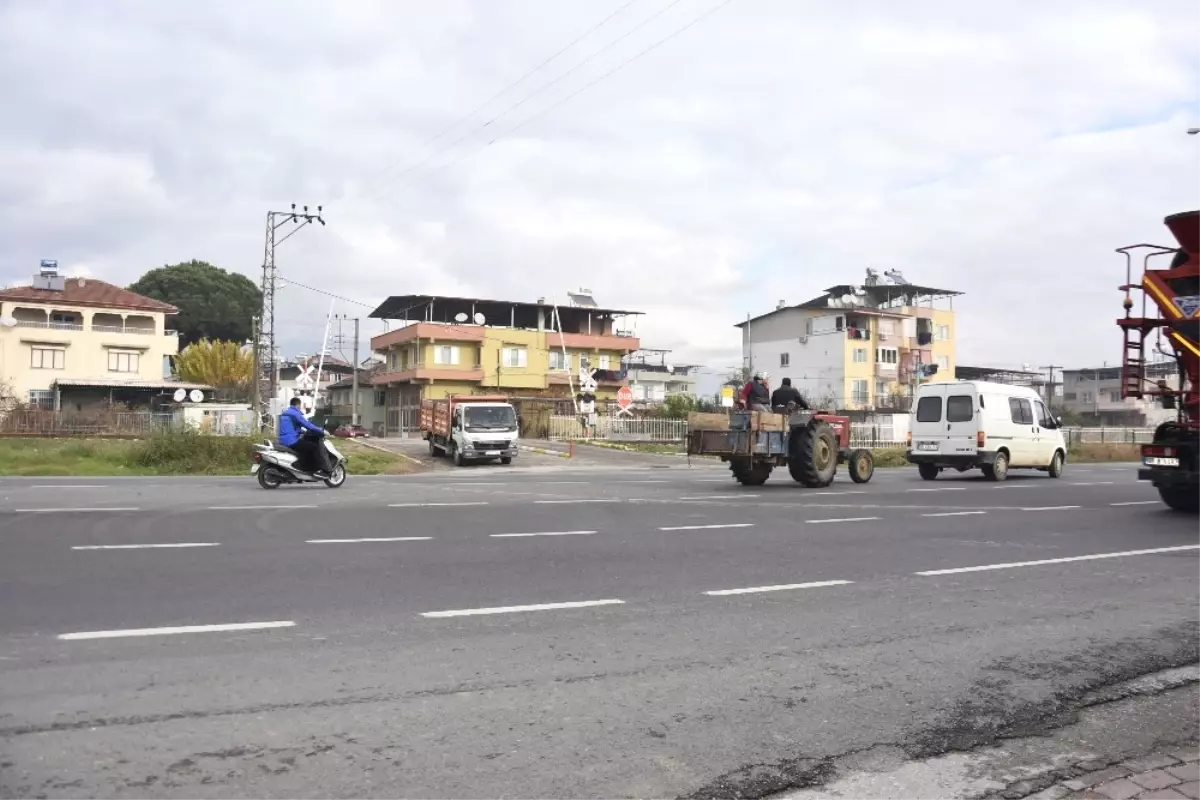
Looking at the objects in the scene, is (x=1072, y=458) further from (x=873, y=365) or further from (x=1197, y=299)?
(x=873, y=365)

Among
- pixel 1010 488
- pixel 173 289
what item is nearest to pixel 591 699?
pixel 1010 488

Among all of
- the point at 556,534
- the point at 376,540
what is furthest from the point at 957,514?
the point at 376,540

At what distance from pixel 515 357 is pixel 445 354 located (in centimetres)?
569

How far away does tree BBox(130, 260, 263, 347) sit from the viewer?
84.8 meters

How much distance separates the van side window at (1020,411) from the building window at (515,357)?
49.6 metres

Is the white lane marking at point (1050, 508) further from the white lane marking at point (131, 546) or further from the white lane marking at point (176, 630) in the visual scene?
the white lane marking at point (176, 630)

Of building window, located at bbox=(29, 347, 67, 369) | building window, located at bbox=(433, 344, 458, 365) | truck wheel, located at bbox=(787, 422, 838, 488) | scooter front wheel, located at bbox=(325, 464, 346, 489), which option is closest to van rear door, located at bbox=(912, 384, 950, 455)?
truck wheel, located at bbox=(787, 422, 838, 488)

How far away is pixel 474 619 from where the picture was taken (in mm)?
6707

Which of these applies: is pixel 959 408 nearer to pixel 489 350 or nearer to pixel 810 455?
pixel 810 455

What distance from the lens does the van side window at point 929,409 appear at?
23094 mm

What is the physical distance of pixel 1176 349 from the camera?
14438 mm

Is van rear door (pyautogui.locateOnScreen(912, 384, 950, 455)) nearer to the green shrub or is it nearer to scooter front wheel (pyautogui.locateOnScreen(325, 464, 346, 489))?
scooter front wheel (pyautogui.locateOnScreen(325, 464, 346, 489))

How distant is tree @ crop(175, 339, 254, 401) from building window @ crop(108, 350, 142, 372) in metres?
7.74

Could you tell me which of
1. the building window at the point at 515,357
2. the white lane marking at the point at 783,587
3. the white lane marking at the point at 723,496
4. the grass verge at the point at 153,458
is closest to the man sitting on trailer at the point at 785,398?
the white lane marking at the point at 723,496
